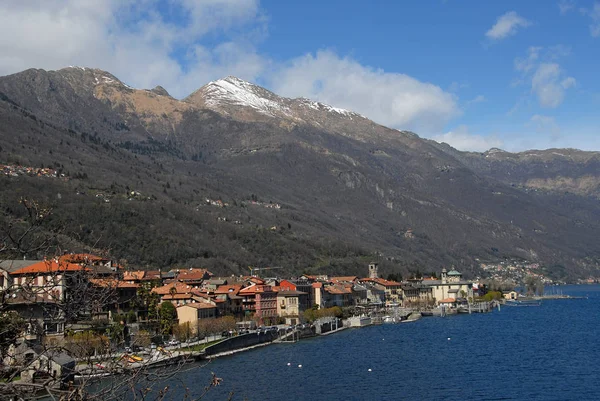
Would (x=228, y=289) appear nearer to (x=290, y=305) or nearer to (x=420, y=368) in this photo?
(x=290, y=305)

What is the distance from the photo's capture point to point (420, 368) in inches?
Answer: 2650

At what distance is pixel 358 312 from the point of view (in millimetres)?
149000

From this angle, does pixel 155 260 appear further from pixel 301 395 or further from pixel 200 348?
pixel 301 395

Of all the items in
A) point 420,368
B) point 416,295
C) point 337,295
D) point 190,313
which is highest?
point 337,295

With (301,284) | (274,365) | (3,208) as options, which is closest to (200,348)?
(274,365)

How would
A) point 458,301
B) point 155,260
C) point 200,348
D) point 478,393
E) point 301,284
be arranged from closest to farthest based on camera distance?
1. point 478,393
2. point 200,348
3. point 301,284
4. point 155,260
5. point 458,301

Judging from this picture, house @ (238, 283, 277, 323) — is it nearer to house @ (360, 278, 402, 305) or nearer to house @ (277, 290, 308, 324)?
house @ (277, 290, 308, 324)

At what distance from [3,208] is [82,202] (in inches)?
1414

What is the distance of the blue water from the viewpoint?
5403cm

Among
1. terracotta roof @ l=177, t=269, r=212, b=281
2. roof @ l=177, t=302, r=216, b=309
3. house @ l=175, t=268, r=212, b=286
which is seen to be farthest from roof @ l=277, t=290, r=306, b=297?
roof @ l=177, t=302, r=216, b=309

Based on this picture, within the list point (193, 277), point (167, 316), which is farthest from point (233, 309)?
point (167, 316)

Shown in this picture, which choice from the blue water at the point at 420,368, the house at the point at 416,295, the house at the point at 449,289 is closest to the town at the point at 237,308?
the house at the point at 416,295

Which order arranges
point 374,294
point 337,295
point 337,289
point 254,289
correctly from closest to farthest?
1. point 254,289
2. point 337,295
3. point 337,289
4. point 374,294

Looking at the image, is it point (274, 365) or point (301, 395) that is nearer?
point (301, 395)
